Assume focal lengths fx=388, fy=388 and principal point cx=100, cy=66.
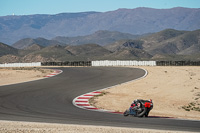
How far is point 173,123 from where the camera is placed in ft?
50.0

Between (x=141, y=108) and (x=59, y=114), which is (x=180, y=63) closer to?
(x=141, y=108)

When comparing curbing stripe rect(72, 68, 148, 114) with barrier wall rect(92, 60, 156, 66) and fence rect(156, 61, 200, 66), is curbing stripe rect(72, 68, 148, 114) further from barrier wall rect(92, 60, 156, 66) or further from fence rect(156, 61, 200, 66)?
barrier wall rect(92, 60, 156, 66)

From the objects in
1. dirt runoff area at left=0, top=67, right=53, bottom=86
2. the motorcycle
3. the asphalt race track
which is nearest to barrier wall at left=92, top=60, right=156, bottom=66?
dirt runoff area at left=0, top=67, right=53, bottom=86

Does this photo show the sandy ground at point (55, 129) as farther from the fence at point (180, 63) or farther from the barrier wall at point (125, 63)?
the barrier wall at point (125, 63)

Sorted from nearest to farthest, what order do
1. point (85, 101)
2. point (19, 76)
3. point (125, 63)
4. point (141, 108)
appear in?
point (141, 108)
point (85, 101)
point (19, 76)
point (125, 63)

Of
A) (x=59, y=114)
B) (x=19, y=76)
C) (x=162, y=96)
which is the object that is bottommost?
(x=162, y=96)

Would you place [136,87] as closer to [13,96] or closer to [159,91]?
[159,91]

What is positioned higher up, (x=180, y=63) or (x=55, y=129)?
(x=180, y=63)

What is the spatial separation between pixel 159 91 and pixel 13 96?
1099 cm

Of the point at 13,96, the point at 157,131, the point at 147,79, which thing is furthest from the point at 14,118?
the point at 147,79

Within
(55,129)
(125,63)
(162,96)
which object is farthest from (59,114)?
(125,63)

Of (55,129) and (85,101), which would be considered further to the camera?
Result: (85,101)

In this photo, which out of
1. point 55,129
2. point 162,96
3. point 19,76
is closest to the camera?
point 55,129

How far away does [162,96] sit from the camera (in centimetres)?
2681
